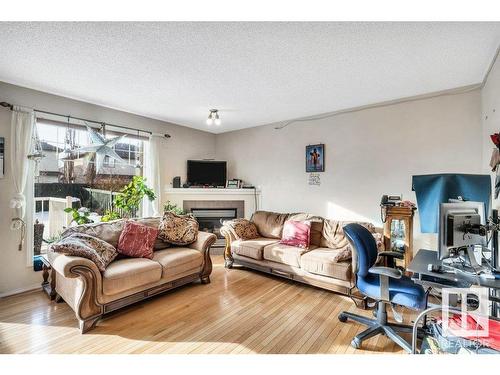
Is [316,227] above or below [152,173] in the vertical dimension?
below

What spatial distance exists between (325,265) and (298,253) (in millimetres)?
404

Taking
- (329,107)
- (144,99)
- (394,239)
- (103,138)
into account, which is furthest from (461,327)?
(103,138)

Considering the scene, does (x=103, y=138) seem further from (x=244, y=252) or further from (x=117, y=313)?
(x=244, y=252)

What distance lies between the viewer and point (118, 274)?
237cm

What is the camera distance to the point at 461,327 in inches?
47.7

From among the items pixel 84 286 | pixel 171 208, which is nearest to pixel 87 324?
pixel 84 286

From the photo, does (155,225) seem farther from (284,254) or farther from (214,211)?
(284,254)

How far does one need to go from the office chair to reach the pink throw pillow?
45.6 inches

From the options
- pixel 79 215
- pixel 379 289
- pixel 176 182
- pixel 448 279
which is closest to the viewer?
pixel 448 279

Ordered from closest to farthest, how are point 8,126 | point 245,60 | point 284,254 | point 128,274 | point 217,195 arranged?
point 245,60 < point 128,274 < point 8,126 < point 284,254 < point 217,195

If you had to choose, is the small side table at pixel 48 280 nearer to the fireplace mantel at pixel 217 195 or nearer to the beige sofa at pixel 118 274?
the beige sofa at pixel 118 274

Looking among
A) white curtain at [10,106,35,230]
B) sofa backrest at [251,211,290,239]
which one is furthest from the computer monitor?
white curtain at [10,106,35,230]

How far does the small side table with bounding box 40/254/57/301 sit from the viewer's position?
2738mm

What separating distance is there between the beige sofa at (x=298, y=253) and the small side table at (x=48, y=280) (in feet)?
7.20
